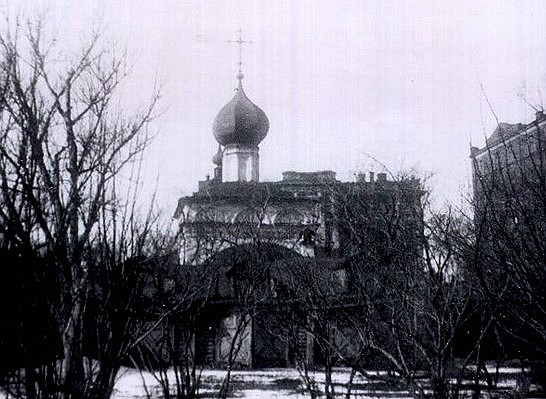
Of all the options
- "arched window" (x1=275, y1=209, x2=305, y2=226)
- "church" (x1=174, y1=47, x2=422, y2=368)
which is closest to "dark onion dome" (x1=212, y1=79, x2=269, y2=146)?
"church" (x1=174, y1=47, x2=422, y2=368)

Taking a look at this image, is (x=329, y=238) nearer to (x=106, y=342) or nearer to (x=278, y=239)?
(x=278, y=239)

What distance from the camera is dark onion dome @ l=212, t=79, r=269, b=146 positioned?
124ft

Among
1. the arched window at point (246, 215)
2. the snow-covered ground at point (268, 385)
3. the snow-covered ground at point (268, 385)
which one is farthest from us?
the arched window at point (246, 215)

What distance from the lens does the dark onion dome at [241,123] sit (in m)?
37.8

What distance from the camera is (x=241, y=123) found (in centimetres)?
3772

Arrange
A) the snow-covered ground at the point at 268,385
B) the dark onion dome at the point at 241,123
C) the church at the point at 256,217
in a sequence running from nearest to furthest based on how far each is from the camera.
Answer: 1. the snow-covered ground at the point at 268,385
2. the church at the point at 256,217
3. the dark onion dome at the point at 241,123

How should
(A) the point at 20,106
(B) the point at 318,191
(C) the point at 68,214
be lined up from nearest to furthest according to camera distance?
(C) the point at 68,214, (A) the point at 20,106, (B) the point at 318,191

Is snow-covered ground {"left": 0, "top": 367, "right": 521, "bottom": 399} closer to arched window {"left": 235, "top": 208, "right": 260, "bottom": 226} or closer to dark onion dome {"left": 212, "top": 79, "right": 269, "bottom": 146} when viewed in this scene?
arched window {"left": 235, "top": 208, "right": 260, "bottom": 226}

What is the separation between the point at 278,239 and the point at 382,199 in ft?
29.2

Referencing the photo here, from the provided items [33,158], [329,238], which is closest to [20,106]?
[33,158]

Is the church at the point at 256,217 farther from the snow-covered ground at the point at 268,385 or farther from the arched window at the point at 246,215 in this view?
the snow-covered ground at the point at 268,385

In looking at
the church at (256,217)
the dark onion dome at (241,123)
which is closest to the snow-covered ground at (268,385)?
the church at (256,217)

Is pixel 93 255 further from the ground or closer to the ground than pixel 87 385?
further from the ground

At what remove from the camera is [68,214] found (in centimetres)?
407
